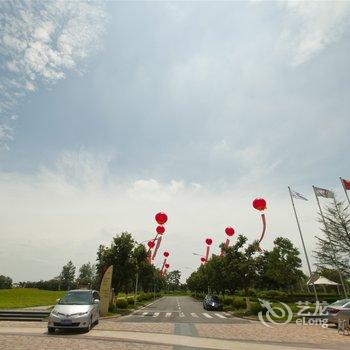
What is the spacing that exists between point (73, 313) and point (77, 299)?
169cm

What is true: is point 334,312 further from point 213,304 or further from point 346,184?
point 213,304

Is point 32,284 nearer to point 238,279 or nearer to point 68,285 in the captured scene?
point 68,285

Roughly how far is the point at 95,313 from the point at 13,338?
16.1 feet

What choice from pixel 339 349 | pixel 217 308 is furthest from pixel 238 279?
pixel 339 349

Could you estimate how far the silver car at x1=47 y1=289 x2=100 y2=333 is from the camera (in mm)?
14180

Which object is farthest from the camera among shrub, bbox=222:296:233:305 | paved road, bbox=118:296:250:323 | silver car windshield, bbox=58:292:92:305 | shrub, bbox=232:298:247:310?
shrub, bbox=222:296:233:305

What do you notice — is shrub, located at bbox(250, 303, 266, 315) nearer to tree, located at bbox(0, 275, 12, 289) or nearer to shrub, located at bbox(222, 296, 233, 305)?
shrub, located at bbox(222, 296, 233, 305)

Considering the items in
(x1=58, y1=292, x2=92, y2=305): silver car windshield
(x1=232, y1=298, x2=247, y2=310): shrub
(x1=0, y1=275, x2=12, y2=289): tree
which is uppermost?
(x1=0, y1=275, x2=12, y2=289): tree

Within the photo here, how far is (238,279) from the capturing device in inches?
1236

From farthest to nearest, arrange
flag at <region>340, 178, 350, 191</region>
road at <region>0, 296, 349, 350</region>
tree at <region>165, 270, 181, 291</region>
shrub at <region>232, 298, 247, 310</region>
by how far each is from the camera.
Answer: tree at <region>165, 270, 181, 291</region> < shrub at <region>232, 298, 247, 310</region> < flag at <region>340, 178, 350, 191</region> < road at <region>0, 296, 349, 350</region>

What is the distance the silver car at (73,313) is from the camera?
558 inches

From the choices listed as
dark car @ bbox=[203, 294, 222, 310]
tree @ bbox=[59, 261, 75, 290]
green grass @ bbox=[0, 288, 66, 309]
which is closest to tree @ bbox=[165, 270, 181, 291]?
tree @ bbox=[59, 261, 75, 290]

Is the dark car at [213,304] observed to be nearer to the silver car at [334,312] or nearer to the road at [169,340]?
the silver car at [334,312]

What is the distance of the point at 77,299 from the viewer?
16125mm
